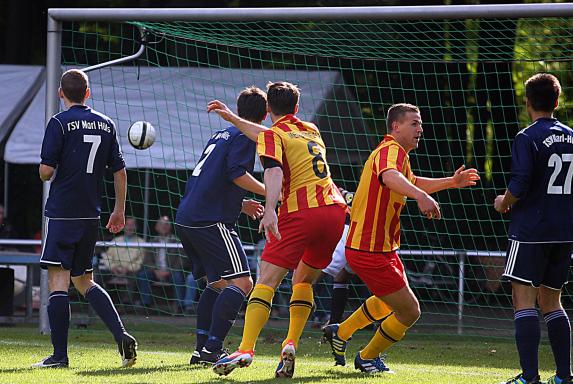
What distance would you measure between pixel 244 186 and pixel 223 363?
1.39 meters

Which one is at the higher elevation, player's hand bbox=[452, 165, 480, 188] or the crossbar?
the crossbar

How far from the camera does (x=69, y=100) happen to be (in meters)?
7.26

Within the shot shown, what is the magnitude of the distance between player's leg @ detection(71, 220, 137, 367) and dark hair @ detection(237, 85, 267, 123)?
1278mm

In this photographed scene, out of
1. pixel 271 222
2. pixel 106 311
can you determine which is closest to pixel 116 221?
pixel 106 311

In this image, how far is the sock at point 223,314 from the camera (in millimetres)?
6898

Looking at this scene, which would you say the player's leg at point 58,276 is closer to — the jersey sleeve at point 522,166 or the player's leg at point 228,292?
the player's leg at point 228,292

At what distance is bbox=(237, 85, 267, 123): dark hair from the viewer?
283 inches

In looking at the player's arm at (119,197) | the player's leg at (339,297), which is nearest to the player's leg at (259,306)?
the player's arm at (119,197)

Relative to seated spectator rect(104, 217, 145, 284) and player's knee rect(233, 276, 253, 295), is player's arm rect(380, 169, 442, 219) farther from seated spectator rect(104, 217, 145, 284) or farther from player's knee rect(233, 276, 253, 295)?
seated spectator rect(104, 217, 145, 284)

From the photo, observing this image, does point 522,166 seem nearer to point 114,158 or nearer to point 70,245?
point 114,158

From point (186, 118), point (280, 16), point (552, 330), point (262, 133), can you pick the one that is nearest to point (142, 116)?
point (186, 118)

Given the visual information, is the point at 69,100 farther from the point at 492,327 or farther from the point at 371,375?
the point at 492,327

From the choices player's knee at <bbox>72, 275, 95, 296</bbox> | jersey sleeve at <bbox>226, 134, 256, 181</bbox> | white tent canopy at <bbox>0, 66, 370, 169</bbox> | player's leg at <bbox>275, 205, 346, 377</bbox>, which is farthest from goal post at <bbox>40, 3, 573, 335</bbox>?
player's leg at <bbox>275, 205, 346, 377</bbox>

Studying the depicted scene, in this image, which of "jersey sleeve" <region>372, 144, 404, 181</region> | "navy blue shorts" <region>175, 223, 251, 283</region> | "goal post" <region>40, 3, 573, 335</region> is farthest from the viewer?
"goal post" <region>40, 3, 573, 335</region>
